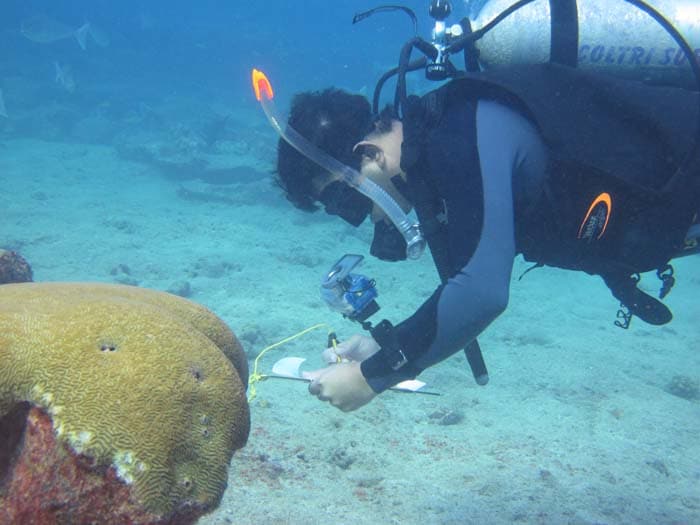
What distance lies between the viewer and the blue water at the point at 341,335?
3775mm

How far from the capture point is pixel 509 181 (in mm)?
2131

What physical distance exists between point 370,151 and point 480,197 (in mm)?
839

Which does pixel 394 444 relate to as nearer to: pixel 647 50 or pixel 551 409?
pixel 551 409

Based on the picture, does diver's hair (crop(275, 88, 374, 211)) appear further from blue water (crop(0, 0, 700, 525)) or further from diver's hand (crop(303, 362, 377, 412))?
blue water (crop(0, 0, 700, 525))

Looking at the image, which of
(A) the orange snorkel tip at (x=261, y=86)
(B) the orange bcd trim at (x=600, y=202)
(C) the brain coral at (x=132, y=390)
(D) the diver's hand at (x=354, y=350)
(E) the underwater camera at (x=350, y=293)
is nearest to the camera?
(C) the brain coral at (x=132, y=390)

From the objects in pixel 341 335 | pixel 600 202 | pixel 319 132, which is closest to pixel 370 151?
pixel 319 132

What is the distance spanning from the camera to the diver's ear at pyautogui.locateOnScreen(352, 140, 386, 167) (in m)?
2.68

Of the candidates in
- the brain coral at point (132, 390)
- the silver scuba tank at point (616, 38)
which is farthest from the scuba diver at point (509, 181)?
the brain coral at point (132, 390)

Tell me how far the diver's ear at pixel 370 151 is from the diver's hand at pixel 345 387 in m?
1.14

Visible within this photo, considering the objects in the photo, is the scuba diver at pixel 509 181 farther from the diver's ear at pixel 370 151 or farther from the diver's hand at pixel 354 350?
the diver's hand at pixel 354 350

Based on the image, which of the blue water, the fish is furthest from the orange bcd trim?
the fish

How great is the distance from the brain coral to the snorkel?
3.86 feet

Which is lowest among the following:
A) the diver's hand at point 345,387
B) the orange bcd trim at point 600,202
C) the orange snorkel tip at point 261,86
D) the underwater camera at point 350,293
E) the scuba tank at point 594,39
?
the diver's hand at point 345,387

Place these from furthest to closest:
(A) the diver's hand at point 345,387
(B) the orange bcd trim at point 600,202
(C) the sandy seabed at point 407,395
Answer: (C) the sandy seabed at point 407,395, (A) the diver's hand at point 345,387, (B) the orange bcd trim at point 600,202
